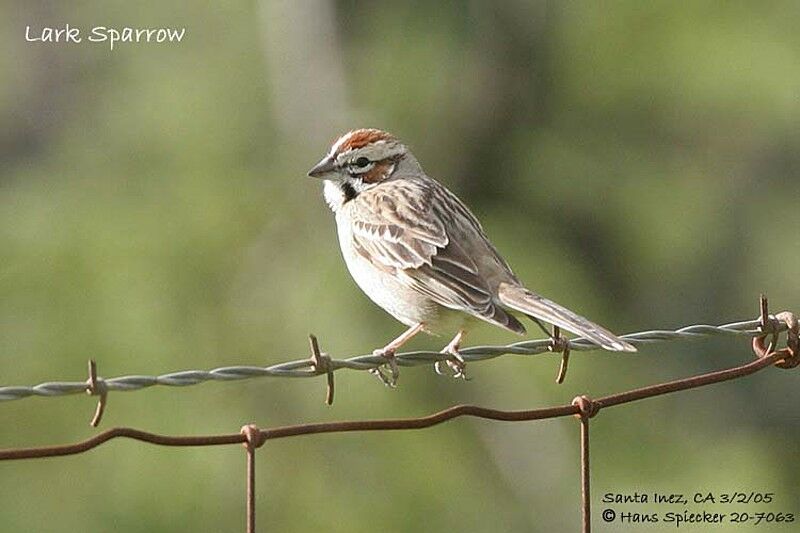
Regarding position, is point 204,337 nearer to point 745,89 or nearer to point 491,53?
point 491,53

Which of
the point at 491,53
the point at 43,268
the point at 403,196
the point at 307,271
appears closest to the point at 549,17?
the point at 491,53

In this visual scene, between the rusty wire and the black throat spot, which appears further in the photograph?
the black throat spot

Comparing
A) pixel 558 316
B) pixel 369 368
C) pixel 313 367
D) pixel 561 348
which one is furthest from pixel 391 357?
pixel 558 316

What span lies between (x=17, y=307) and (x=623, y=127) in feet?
19.3

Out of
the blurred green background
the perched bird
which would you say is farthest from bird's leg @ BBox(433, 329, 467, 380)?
the blurred green background

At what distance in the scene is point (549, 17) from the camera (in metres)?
14.9

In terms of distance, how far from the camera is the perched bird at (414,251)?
568 centimetres

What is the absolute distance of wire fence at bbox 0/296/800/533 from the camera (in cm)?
381

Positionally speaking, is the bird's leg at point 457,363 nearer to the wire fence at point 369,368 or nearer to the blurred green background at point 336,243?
the wire fence at point 369,368

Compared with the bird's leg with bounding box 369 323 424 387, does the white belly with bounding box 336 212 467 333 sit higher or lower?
higher

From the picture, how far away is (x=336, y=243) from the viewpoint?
12062 mm

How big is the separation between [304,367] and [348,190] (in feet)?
7.71

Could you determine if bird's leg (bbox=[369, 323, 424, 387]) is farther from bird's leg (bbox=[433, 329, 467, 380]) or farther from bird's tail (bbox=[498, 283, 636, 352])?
bird's tail (bbox=[498, 283, 636, 352])

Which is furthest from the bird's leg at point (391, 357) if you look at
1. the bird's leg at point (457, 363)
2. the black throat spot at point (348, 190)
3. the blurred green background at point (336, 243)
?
the blurred green background at point (336, 243)
